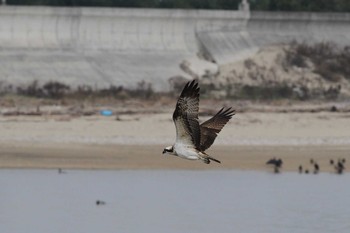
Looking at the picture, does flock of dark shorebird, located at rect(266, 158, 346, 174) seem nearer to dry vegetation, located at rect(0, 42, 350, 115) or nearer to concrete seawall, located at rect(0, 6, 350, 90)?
dry vegetation, located at rect(0, 42, 350, 115)

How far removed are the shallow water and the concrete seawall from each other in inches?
448

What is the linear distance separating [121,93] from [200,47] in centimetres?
534

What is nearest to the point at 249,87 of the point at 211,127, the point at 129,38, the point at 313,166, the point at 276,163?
the point at 129,38

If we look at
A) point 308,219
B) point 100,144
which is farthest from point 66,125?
point 308,219

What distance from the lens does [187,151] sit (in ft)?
53.2

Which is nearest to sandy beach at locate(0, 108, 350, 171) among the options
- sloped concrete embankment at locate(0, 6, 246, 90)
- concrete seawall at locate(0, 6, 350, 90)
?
sloped concrete embankment at locate(0, 6, 246, 90)

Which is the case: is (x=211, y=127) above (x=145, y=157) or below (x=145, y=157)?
above

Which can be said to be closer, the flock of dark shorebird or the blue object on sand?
the flock of dark shorebird

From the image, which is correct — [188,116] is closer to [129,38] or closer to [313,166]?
[313,166]

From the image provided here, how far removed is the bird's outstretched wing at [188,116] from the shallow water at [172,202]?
18.2ft

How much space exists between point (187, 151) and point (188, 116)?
0.44 metres

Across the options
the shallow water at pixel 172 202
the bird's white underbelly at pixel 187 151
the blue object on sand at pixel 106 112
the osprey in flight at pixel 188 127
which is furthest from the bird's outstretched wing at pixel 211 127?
the blue object on sand at pixel 106 112

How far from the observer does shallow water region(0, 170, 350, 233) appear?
22078mm

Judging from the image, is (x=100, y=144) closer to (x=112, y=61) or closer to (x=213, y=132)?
(x=112, y=61)
